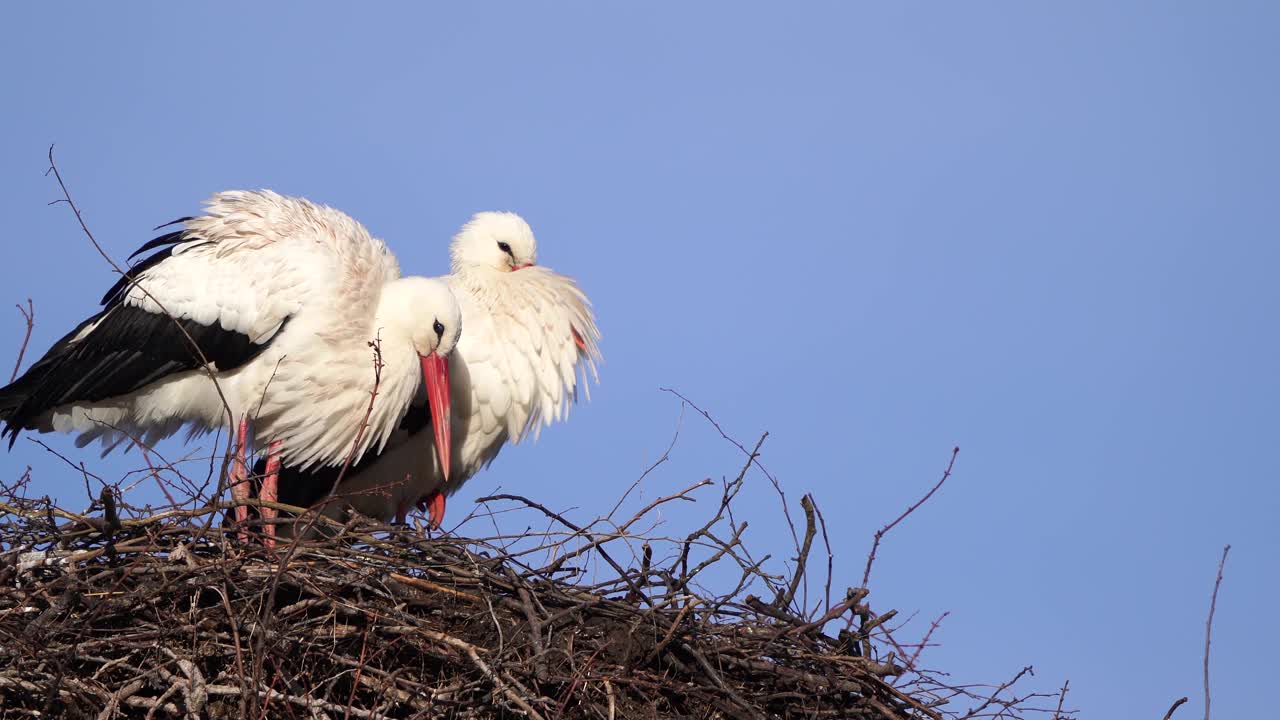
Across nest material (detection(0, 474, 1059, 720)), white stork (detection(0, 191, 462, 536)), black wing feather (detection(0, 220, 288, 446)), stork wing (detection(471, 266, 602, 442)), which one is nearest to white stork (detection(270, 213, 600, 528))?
stork wing (detection(471, 266, 602, 442))

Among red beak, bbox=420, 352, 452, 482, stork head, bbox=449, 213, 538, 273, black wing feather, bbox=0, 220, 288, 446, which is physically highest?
stork head, bbox=449, 213, 538, 273

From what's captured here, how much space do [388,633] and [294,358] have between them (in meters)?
1.39

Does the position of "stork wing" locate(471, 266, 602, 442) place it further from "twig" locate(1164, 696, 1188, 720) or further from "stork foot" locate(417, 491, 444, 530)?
"twig" locate(1164, 696, 1188, 720)

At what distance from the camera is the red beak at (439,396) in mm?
4500

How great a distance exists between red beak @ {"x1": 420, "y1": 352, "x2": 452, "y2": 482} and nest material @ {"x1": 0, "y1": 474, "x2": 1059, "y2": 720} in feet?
3.56

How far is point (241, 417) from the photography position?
4371 mm

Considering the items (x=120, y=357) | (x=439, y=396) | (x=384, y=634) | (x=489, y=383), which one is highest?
(x=489, y=383)

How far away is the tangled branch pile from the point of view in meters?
3.03

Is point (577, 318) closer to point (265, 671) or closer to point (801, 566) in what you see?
point (801, 566)

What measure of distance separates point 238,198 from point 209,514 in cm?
166

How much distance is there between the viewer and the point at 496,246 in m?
5.18

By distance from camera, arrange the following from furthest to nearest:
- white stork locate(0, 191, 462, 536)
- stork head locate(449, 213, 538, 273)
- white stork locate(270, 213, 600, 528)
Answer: stork head locate(449, 213, 538, 273)
white stork locate(270, 213, 600, 528)
white stork locate(0, 191, 462, 536)

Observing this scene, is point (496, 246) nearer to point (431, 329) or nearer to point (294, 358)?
point (431, 329)

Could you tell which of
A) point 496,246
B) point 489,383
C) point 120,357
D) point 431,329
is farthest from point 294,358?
point 496,246
